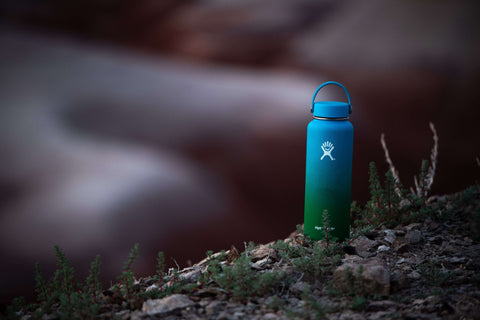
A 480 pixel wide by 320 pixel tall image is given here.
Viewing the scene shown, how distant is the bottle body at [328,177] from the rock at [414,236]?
517 millimetres

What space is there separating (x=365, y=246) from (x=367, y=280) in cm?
86

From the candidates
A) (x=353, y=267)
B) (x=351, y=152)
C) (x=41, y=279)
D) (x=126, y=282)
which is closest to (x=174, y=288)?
(x=126, y=282)

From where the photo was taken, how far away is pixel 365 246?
3.99m

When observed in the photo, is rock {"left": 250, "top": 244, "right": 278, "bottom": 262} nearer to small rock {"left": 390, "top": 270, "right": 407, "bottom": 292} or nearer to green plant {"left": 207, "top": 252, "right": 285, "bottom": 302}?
green plant {"left": 207, "top": 252, "right": 285, "bottom": 302}

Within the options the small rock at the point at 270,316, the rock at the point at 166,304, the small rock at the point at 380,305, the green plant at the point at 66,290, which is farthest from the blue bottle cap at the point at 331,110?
the green plant at the point at 66,290

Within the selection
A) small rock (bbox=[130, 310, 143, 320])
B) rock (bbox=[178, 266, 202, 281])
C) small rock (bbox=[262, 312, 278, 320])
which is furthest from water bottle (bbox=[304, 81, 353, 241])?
small rock (bbox=[130, 310, 143, 320])

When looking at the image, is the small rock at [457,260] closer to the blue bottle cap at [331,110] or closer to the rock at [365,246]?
the rock at [365,246]

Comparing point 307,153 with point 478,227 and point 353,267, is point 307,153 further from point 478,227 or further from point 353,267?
point 478,227

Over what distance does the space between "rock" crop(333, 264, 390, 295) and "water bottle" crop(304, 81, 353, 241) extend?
0.67 meters

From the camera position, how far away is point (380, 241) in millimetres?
4094

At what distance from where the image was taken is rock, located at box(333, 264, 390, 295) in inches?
124

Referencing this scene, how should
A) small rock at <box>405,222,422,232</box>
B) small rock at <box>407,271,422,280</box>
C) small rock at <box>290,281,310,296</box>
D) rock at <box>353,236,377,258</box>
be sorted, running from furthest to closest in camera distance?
1. small rock at <box>405,222,422,232</box>
2. rock at <box>353,236,377,258</box>
3. small rock at <box>407,271,422,280</box>
4. small rock at <box>290,281,310,296</box>

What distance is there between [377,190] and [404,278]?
1288 mm

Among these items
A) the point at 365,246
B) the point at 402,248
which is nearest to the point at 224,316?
the point at 365,246
